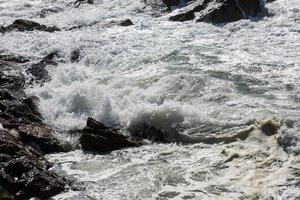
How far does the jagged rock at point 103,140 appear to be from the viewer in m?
9.96

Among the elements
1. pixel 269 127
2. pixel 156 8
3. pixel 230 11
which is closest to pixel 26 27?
pixel 156 8

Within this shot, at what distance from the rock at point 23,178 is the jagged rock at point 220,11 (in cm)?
1261

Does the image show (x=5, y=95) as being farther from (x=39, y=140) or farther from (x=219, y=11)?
(x=219, y=11)

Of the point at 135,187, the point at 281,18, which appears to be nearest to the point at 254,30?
the point at 281,18

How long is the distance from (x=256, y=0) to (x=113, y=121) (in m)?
11.4

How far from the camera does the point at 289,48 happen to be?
15883 millimetres

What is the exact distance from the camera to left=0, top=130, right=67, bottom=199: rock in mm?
7691

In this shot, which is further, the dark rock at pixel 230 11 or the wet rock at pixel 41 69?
the dark rock at pixel 230 11

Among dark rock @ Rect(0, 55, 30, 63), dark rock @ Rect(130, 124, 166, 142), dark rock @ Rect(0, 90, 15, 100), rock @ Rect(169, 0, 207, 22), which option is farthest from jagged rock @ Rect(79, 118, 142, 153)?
rock @ Rect(169, 0, 207, 22)

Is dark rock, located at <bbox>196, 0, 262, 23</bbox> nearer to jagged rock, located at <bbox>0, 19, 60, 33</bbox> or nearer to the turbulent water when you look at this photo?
the turbulent water

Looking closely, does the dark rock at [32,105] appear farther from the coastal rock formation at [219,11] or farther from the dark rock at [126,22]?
the coastal rock formation at [219,11]

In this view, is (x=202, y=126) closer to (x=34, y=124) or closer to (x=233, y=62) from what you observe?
(x=34, y=124)

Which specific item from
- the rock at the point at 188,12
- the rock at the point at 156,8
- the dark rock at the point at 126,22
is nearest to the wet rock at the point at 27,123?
the dark rock at the point at 126,22

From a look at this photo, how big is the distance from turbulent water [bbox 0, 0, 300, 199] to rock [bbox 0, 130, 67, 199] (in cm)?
31
